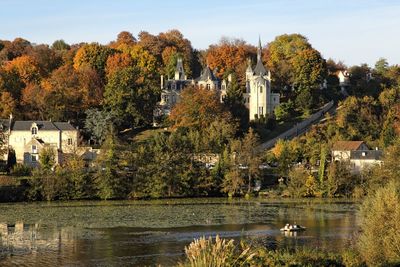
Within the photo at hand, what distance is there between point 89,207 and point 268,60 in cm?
5158

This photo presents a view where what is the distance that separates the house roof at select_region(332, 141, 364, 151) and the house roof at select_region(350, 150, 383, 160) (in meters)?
0.60

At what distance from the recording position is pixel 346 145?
239 feet

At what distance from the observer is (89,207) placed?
5622cm

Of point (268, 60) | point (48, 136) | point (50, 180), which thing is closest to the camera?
point (50, 180)

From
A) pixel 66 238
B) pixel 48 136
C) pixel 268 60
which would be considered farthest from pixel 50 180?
pixel 268 60

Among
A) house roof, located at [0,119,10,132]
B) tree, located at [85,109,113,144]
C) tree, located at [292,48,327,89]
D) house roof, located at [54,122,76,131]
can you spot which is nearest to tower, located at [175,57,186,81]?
tree, located at [292,48,327,89]

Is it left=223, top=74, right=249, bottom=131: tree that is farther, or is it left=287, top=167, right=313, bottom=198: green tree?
left=223, top=74, right=249, bottom=131: tree

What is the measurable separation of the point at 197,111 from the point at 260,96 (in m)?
11.5

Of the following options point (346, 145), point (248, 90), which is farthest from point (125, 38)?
point (346, 145)

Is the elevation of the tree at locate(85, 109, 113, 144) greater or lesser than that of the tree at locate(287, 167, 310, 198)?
greater

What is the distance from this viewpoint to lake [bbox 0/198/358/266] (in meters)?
35.8

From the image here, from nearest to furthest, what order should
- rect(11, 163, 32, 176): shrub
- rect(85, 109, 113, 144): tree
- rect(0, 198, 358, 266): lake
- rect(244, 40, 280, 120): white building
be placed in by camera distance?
rect(0, 198, 358, 266): lake, rect(11, 163, 32, 176): shrub, rect(85, 109, 113, 144): tree, rect(244, 40, 280, 120): white building

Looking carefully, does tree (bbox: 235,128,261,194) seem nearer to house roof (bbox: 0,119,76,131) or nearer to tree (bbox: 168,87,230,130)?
tree (bbox: 168,87,230,130)

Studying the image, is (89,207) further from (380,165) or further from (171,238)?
(380,165)
